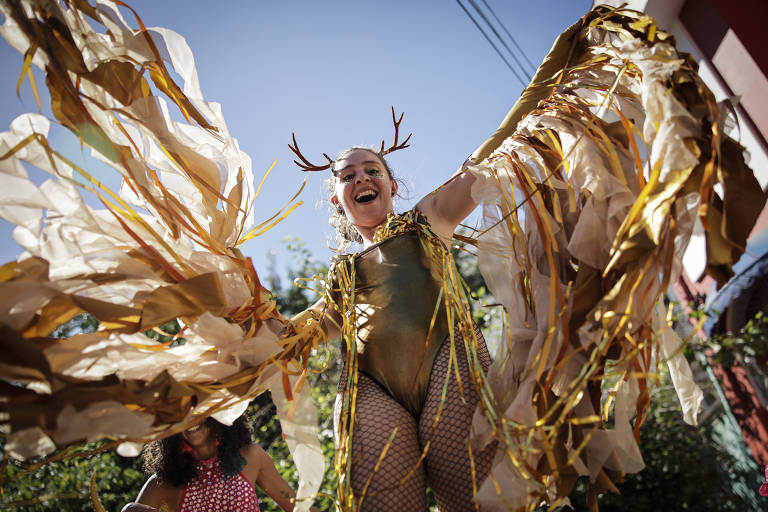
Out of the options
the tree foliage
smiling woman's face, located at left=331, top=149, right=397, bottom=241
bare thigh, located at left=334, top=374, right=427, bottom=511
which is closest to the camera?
bare thigh, located at left=334, top=374, right=427, bottom=511

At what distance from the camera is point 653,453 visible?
15.9ft

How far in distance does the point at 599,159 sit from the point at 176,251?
1231mm

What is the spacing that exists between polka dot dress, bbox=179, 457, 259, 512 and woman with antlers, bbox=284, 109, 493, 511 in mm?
1125

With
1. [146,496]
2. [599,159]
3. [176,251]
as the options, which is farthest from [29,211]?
[146,496]

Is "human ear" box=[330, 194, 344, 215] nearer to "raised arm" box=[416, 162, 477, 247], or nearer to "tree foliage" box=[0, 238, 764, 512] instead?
"raised arm" box=[416, 162, 477, 247]

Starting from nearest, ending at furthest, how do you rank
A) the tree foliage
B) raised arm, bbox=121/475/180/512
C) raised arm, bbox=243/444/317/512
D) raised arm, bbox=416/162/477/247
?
raised arm, bbox=416/162/477/247 < raised arm, bbox=121/475/180/512 < raised arm, bbox=243/444/317/512 < the tree foliage

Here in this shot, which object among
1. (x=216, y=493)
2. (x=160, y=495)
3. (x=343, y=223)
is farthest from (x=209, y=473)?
(x=343, y=223)

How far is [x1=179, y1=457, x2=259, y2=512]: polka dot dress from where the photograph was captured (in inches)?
97.2

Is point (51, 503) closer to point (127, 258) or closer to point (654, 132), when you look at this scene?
point (127, 258)

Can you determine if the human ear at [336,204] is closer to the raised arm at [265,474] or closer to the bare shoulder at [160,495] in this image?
the raised arm at [265,474]

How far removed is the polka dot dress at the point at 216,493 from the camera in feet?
8.10

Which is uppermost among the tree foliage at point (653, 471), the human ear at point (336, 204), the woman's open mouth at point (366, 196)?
the human ear at point (336, 204)

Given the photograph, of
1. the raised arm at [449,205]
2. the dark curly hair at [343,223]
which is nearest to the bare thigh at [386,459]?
the raised arm at [449,205]

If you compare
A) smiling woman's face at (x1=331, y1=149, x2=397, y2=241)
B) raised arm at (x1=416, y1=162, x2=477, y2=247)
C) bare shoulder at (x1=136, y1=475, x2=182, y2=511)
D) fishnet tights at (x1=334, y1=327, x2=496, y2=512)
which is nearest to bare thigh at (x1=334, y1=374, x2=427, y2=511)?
fishnet tights at (x1=334, y1=327, x2=496, y2=512)
